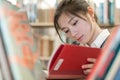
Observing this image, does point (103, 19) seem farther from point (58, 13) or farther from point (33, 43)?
point (33, 43)

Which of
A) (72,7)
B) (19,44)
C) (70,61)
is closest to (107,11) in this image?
(72,7)

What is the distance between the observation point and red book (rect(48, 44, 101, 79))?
0.69m

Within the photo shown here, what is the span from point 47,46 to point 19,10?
2145 mm

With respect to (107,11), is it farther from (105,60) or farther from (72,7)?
(105,60)

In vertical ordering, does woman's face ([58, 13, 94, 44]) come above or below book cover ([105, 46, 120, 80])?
below

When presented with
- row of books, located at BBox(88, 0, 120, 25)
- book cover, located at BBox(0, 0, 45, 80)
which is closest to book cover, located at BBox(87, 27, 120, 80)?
book cover, located at BBox(0, 0, 45, 80)

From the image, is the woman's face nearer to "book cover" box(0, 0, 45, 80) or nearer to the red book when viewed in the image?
the red book

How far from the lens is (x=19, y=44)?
0.35 metres

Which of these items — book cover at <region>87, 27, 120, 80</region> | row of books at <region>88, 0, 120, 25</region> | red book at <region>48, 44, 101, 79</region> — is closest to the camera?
book cover at <region>87, 27, 120, 80</region>

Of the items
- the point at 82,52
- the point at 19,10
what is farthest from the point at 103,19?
the point at 19,10

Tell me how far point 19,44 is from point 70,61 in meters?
0.37

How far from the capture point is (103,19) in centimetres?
232

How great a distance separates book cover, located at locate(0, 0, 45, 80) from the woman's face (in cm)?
88

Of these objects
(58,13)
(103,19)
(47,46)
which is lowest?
(47,46)
